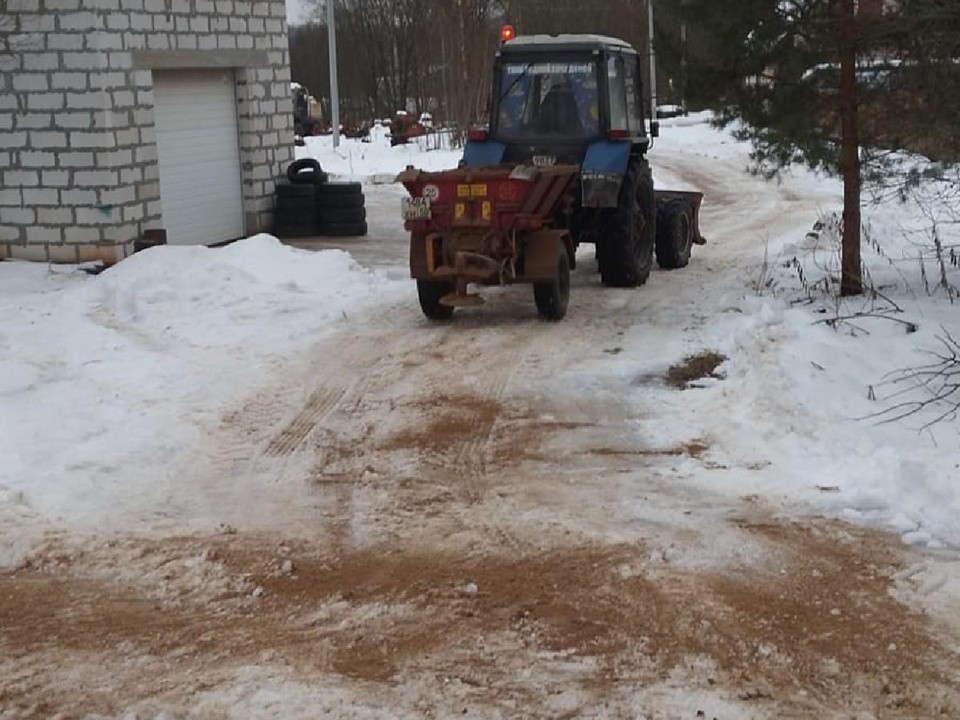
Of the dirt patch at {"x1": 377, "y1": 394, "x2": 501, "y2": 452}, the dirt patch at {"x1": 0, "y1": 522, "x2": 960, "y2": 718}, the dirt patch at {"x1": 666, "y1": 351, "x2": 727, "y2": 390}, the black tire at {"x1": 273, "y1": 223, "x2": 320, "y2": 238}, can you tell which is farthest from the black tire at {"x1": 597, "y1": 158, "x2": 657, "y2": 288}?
the dirt patch at {"x1": 0, "y1": 522, "x2": 960, "y2": 718}

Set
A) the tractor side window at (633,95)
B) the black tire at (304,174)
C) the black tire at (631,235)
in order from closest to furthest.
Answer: the black tire at (631,235)
the tractor side window at (633,95)
the black tire at (304,174)

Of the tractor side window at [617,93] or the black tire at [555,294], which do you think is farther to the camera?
the tractor side window at [617,93]

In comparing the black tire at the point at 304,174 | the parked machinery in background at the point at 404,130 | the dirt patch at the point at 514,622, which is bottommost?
the dirt patch at the point at 514,622

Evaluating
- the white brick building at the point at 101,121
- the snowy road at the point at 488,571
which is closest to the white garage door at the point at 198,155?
the white brick building at the point at 101,121

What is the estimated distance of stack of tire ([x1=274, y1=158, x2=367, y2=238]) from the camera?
18.2m

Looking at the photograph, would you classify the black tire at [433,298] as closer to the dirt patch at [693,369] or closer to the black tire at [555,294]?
the black tire at [555,294]

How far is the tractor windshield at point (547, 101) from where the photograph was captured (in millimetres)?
12383

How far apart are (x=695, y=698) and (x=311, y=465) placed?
346cm

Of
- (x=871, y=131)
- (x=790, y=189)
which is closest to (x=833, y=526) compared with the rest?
(x=871, y=131)

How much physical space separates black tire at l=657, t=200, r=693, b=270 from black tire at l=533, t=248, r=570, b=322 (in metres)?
3.21

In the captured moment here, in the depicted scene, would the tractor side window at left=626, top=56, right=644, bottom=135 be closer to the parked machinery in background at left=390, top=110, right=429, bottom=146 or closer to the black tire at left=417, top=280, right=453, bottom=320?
the black tire at left=417, top=280, right=453, bottom=320

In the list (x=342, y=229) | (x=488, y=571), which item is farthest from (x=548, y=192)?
(x=342, y=229)

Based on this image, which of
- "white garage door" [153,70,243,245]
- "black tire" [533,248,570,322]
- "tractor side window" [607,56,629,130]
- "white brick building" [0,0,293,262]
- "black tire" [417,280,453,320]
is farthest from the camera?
"white garage door" [153,70,243,245]

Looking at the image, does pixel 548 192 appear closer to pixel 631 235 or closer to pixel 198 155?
pixel 631 235
